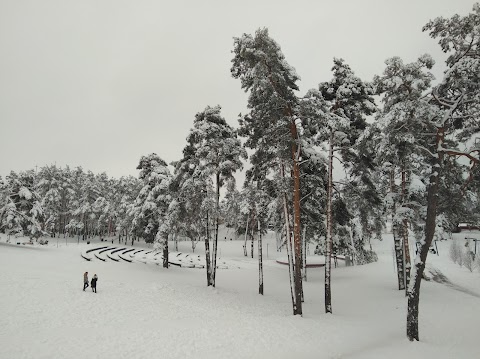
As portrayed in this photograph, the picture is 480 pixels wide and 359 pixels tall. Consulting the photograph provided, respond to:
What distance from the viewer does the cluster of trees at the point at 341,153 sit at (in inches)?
471

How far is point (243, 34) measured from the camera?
14.5m

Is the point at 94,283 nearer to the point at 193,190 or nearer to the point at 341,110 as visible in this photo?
the point at 193,190

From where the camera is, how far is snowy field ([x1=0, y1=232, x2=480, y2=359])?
36.2 feet

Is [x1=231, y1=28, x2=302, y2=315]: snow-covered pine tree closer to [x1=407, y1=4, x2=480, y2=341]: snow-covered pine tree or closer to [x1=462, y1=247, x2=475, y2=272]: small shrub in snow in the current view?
[x1=407, y1=4, x2=480, y2=341]: snow-covered pine tree

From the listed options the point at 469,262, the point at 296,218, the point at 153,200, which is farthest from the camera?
the point at 153,200

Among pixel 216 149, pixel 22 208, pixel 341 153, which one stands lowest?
pixel 22 208

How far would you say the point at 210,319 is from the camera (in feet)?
49.7

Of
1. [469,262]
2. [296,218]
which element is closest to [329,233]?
[296,218]

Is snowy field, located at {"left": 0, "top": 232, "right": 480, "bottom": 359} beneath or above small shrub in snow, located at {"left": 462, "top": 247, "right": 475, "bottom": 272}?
beneath

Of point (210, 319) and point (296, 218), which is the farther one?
point (296, 218)

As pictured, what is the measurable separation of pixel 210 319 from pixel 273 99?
11.5 m

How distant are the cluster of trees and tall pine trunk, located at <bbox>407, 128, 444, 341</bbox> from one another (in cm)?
4

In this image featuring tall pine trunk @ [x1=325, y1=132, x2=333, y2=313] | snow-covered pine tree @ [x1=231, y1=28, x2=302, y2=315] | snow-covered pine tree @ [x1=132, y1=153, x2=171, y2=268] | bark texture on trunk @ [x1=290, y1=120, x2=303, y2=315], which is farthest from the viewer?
snow-covered pine tree @ [x1=132, y1=153, x2=171, y2=268]

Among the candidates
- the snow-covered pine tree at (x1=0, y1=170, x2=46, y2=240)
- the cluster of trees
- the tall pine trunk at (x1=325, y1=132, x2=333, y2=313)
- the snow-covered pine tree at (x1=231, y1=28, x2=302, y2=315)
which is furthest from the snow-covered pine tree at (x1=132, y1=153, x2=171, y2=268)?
the tall pine trunk at (x1=325, y1=132, x2=333, y2=313)
